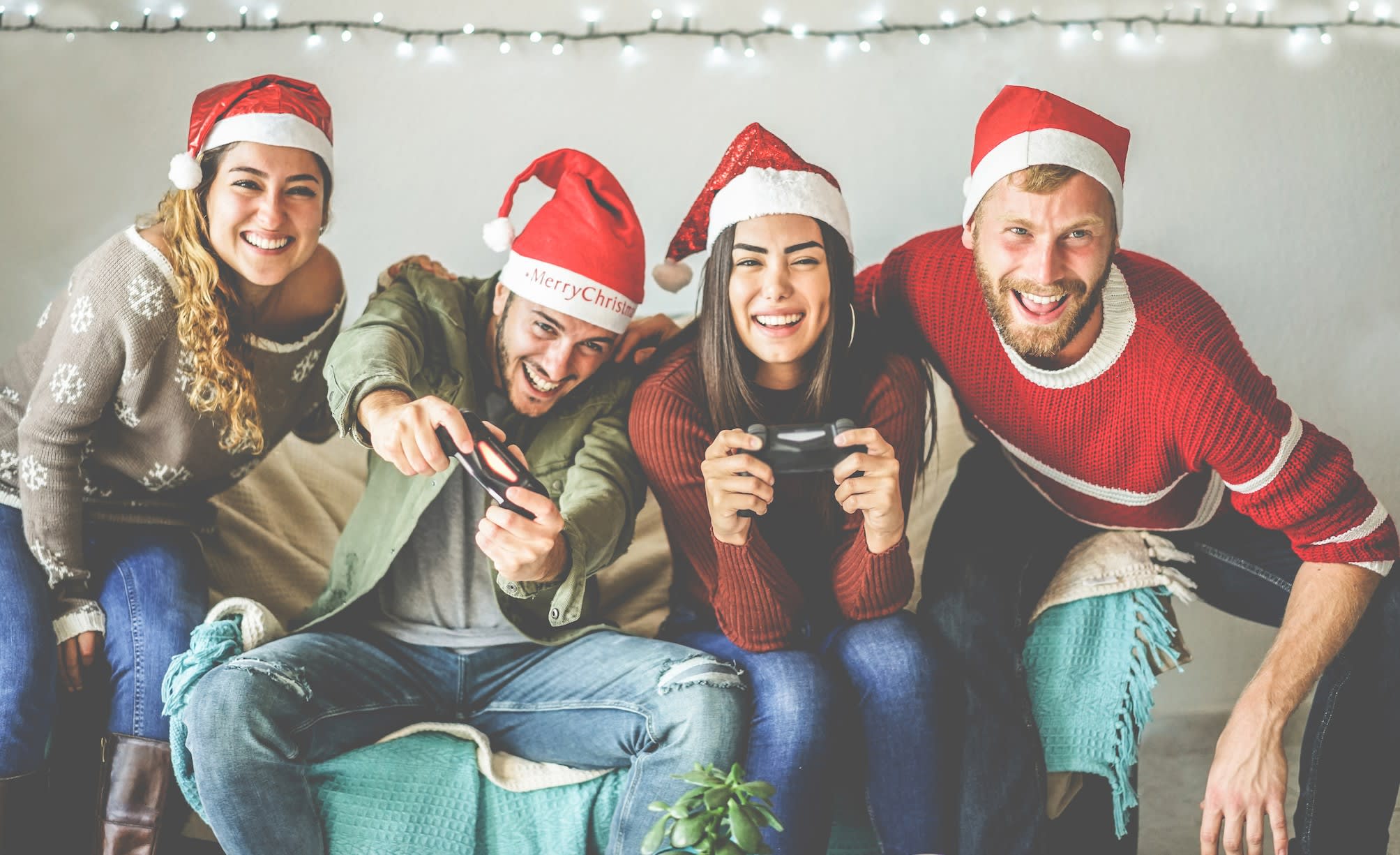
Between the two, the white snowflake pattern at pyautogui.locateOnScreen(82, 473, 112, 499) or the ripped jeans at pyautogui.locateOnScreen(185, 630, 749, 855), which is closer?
the ripped jeans at pyautogui.locateOnScreen(185, 630, 749, 855)

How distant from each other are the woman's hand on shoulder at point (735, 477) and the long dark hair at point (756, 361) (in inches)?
5.8

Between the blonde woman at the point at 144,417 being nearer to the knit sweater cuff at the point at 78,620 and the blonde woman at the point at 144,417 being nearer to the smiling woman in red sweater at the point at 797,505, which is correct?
the knit sweater cuff at the point at 78,620

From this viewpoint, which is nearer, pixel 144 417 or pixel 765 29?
pixel 144 417

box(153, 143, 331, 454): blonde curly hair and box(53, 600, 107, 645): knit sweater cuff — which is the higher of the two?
box(153, 143, 331, 454): blonde curly hair

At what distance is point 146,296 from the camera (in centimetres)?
146

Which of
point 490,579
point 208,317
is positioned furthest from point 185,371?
point 490,579

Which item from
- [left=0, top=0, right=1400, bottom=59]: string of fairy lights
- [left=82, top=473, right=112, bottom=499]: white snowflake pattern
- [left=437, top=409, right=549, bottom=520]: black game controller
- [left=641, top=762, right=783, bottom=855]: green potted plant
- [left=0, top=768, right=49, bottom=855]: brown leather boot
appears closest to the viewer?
[left=641, top=762, right=783, bottom=855]: green potted plant

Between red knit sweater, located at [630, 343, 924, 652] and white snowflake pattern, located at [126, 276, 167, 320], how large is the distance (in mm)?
592

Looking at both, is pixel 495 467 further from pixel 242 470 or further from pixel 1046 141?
pixel 1046 141

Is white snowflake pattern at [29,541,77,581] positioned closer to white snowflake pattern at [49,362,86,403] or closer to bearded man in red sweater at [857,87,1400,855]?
white snowflake pattern at [49,362,86,403]

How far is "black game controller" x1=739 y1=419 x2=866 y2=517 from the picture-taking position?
131cm

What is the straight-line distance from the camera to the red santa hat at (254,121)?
4.86 ft

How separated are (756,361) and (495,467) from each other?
41cm

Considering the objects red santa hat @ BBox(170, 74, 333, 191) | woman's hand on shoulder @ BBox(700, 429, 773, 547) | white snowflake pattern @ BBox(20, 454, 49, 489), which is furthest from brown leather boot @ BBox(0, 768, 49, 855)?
woman's hand on shoulder @ BBox(700, 429, 773, 547)
